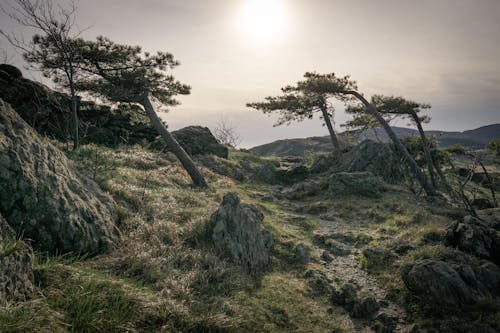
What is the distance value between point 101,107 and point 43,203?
1868 cm

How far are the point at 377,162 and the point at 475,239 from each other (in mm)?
14010

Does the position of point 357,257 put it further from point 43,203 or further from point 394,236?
point 43,203

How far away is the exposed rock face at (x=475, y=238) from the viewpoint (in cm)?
716

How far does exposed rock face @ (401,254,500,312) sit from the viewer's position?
18.5 ft

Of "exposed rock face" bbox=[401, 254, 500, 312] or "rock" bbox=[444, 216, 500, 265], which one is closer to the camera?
"exposed rock face" bbox=[401, 254, 500, 312]

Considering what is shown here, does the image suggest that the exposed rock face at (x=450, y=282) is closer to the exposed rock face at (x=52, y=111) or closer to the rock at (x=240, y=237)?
the rock at (x=240, y=237)

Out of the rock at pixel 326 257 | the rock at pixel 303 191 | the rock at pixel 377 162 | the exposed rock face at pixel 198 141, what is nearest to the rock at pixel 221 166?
the exposed rock face at pixel 198 141

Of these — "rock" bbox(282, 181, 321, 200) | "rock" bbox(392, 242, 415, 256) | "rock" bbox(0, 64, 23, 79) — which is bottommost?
"rock" bbox(392, 242, 415, 256)

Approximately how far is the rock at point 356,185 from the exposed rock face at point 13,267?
15479 mm

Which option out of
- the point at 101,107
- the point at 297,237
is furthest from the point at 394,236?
the point at 101,107

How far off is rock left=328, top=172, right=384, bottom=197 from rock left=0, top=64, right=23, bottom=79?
19.0 metres

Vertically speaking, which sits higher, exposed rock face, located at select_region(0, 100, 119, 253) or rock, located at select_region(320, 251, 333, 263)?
exposed rock face, located at select_region(0, 100, 119, 253)

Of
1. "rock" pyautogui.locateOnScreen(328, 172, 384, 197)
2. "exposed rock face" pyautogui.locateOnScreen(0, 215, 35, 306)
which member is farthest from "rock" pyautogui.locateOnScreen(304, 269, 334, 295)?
"rock" pyautogui.locateOnScreen(328, 172, 384, 197)

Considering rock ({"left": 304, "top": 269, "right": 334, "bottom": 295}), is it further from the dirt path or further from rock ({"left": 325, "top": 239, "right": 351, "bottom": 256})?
rock ({"left": 325, "top": 239, "right": 351, "bottom": 256})
